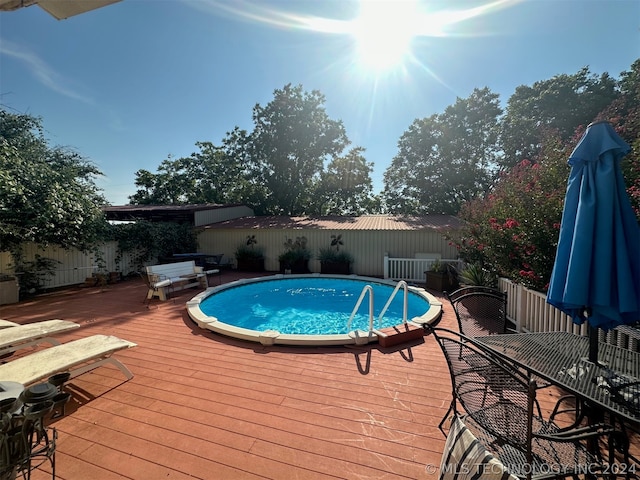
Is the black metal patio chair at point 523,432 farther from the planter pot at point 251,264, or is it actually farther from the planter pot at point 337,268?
the planter pot at point 251,264

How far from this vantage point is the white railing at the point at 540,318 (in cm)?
288

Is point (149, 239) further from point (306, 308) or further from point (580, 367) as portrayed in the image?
point (580, 367)

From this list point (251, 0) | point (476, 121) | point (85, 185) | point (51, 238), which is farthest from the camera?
point (476, 121)

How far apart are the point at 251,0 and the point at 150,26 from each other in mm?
3565

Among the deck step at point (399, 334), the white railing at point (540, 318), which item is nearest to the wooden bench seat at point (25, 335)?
the deck step at point (399, 334)

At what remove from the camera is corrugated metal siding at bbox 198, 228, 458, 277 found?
11234mm

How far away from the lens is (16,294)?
7.04m

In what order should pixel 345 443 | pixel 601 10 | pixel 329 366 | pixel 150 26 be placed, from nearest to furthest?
pixel 345 443, pixel 329 366, pixel 601 10, pixel 150 26

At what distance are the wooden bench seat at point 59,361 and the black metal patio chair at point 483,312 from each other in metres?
4.43

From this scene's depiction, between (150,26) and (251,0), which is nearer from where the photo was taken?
(251,0)

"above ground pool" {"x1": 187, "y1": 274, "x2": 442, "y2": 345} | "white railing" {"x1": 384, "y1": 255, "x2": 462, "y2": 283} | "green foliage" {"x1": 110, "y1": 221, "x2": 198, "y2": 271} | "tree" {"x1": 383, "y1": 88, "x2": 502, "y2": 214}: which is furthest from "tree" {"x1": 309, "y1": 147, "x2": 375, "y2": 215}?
"above ground pool" {"x1": 187, "y1": 274, "x2": 442, "y2": 345}

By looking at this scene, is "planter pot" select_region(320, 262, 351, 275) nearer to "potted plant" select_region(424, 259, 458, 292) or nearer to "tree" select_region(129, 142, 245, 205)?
"potted plant" select_region(424, 259, 458, 292)

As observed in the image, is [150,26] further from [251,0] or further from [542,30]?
[542,30]

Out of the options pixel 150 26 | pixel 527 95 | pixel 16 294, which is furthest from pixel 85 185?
pixel 527 95
